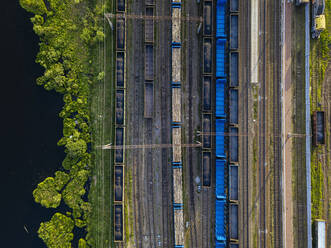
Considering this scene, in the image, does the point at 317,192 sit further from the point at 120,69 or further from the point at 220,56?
the point at 120,69

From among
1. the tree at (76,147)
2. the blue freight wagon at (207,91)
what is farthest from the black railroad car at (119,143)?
the blue freight wagon at (207,91)

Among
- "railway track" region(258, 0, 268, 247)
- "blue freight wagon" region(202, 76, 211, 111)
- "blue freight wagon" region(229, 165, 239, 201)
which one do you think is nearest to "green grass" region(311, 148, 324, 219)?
"railway track" region(258, 0, 268, 247)

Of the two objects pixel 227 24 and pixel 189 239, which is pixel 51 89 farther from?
pixel 189 239

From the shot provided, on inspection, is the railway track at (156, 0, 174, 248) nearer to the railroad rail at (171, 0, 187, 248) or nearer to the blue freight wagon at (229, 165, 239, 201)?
the railroad rail at (171, 0, 187, 248)

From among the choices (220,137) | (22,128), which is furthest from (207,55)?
(22,128)

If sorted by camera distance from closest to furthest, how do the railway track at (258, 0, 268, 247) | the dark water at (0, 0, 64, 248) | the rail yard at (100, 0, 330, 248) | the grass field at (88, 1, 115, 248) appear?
the rail yard at (100, 0, 330, 248) → the railway track at (258, 0, 268, 247) → the grass field at (88, 1, 115, 248) → the dark water at (0, 0, 64, 248)

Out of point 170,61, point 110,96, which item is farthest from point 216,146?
point 110,96
